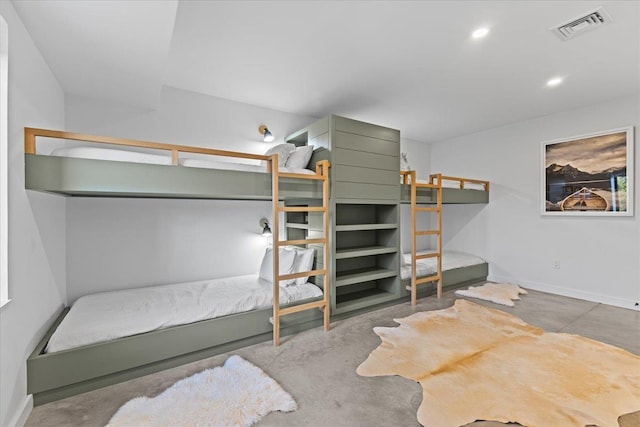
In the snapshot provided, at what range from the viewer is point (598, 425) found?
1.62 metres

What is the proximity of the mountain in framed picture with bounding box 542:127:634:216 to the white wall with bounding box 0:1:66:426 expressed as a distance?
19.2ft

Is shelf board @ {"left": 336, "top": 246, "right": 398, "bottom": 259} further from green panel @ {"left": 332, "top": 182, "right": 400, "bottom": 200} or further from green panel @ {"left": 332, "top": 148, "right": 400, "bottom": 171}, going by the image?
green panel @ {"left": 332, "top": 148, "right": 400, "bottom": 171}

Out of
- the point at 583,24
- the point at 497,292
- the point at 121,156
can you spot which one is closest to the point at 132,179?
the point at 121,156

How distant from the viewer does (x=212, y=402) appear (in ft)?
5.91

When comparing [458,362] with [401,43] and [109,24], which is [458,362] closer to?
[401,43]

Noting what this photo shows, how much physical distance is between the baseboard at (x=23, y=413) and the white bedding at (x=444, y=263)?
140 inches

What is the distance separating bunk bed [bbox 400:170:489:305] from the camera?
3809 millimetres

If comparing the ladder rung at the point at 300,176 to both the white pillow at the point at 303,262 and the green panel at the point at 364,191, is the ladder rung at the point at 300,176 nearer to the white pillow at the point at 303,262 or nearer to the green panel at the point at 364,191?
the green panel at the point at 364,191

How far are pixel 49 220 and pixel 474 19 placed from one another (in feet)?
11.9

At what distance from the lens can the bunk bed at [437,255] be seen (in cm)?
381

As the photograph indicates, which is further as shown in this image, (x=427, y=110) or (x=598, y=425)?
(x=427, y=110)

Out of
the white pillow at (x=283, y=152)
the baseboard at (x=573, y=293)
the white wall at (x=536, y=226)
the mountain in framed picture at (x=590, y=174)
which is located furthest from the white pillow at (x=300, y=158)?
the baseboard at (x=573, y=293)

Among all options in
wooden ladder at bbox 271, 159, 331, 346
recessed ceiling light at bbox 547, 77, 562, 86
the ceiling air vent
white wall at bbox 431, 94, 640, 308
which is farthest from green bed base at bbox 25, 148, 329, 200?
white wall at bbox 431, 94, 640, 308

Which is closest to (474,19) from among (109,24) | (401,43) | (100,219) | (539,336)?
(401,43)
